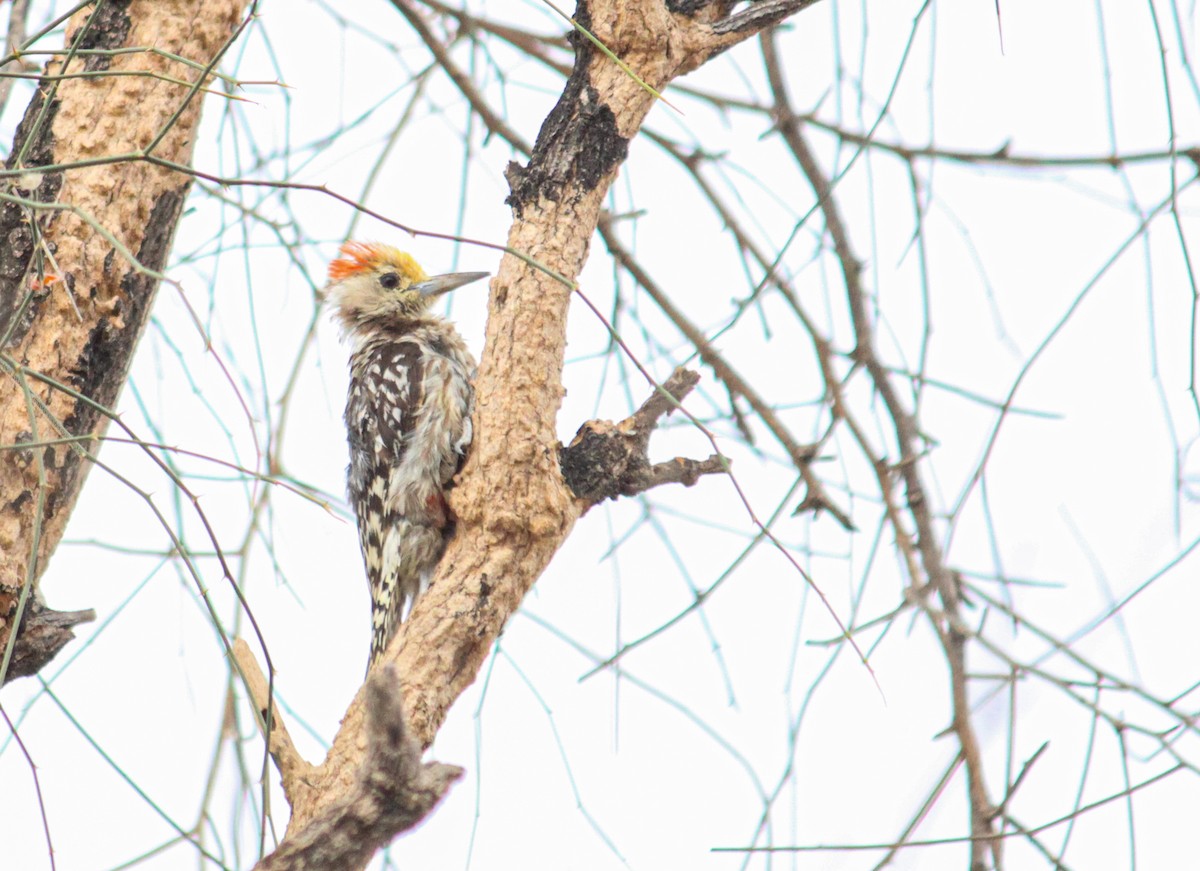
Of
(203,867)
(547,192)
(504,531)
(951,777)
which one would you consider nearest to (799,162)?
(547,192)

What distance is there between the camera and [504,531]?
3.13m

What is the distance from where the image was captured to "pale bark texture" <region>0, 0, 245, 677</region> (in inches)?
119

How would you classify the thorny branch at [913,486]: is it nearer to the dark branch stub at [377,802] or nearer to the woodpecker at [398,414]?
the dark branch stub at [377,802]

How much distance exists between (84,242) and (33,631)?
0.96 metres

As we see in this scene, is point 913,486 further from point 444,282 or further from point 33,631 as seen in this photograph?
point 444,282

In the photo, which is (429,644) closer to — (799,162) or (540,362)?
(540,362)

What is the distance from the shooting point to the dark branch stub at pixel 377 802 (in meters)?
2.05

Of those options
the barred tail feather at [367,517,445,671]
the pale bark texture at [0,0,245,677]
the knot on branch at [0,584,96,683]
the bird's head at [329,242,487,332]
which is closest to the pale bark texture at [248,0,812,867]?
the knot on branch at [0,584,96,683]

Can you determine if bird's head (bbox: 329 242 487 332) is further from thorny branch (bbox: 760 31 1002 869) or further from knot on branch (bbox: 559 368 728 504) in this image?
knot on branch (bbox: 559 368 728 504)

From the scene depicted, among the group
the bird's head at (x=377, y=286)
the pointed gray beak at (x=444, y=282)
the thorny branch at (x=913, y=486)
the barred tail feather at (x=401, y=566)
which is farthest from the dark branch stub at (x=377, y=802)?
the bird's head at (x=377, y=286)

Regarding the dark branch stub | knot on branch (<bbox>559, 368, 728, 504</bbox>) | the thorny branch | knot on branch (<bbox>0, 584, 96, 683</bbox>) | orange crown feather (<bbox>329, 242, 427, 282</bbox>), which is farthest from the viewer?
orange crown feather (<bbox>329, 242, 427, 282</bbox>)

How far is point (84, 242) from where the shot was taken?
10.4 feet

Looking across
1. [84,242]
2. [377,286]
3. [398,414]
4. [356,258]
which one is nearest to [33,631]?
[84,242]

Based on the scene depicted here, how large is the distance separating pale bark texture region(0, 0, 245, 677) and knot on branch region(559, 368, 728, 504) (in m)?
1.16
